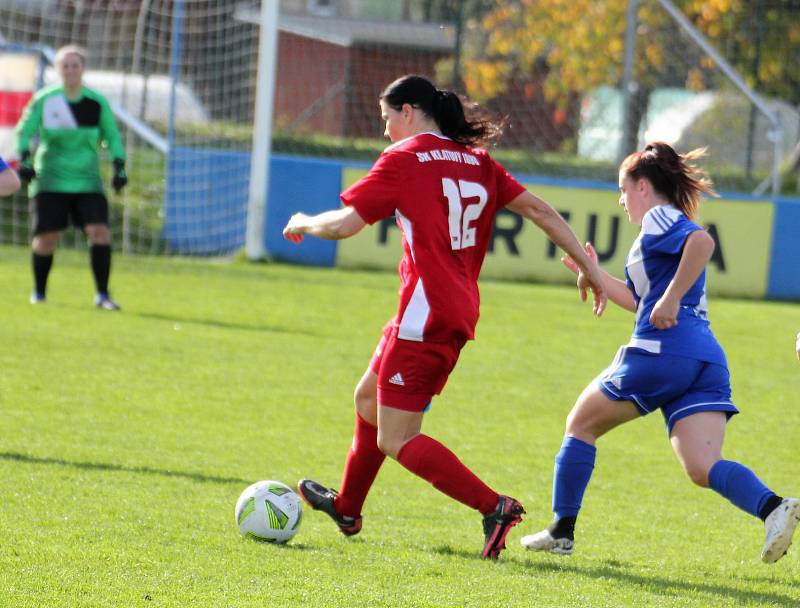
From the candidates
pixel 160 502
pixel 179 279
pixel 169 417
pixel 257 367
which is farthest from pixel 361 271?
pixel 160 502

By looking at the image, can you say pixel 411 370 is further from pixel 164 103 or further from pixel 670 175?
pixel 164 103

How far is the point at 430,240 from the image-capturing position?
4.99 metres

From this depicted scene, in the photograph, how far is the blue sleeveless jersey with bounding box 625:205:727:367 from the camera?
506 centimetres

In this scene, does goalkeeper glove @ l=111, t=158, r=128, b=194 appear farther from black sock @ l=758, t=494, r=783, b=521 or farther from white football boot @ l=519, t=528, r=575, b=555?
black sock @ l=758, t=494, r=783, b=521

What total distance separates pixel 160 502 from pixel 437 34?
572 inches

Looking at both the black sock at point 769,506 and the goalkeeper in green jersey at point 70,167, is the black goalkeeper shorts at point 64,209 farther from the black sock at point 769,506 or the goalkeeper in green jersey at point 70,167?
the black sock at point 769,506

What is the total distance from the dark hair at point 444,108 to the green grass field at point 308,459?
1594mm

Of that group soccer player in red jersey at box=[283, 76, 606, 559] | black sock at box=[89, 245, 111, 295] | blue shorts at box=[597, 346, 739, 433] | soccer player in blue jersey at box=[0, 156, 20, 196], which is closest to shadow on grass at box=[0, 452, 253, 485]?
soccer player in red jersey at box=[283, 76, 606, 559]

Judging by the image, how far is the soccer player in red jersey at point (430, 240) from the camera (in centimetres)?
495

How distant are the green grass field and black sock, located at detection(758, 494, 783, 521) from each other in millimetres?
282

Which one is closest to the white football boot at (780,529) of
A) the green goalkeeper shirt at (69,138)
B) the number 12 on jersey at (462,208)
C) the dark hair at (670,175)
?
the dark hair at (670,175)

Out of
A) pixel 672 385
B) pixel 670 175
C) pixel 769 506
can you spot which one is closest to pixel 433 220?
pixel 670 175

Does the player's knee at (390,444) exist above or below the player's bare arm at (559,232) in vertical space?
below

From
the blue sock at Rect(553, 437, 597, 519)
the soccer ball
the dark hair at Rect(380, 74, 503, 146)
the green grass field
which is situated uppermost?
the dark hair at Rect(380, 74, 503, 146)
